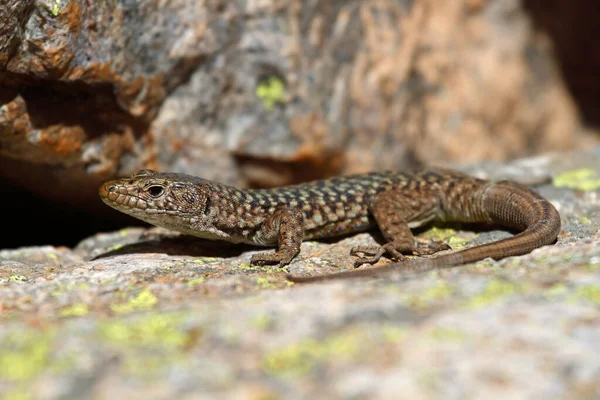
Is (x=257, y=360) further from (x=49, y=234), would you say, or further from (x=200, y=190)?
(x=49, y=234)

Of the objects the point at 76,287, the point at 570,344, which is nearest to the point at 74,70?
the point at 76,287

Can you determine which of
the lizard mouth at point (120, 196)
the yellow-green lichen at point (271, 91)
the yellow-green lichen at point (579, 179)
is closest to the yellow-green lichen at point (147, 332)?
the lizard mouth at point (120, 196)

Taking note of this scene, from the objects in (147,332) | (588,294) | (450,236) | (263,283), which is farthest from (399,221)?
(147,332)

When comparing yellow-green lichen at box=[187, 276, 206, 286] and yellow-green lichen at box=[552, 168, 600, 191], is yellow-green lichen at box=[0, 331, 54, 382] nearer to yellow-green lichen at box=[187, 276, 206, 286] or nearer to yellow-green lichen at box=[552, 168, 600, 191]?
yellow-green lichen at box=[187, 276, 206, 286]

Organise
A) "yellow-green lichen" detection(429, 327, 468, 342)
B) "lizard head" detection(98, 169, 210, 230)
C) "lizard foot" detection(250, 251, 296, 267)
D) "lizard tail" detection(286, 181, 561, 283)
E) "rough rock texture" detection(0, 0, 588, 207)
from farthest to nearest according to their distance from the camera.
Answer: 1. "rough rock texture" detection(0, 0, 588, 207)
2. "lizard head" detection(98, 169, 210, 230)
3. "lizard foot" detection(250, 251, 296, 267)
4. "lizard tail" detection(286, 181, 561, 283)
5. "yellow-green lichen" detection(429, 327, 468, 342)

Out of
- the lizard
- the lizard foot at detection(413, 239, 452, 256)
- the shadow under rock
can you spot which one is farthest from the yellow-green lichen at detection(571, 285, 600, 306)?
the shadow under rock

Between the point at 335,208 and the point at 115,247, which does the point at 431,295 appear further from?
the point at 115,247
